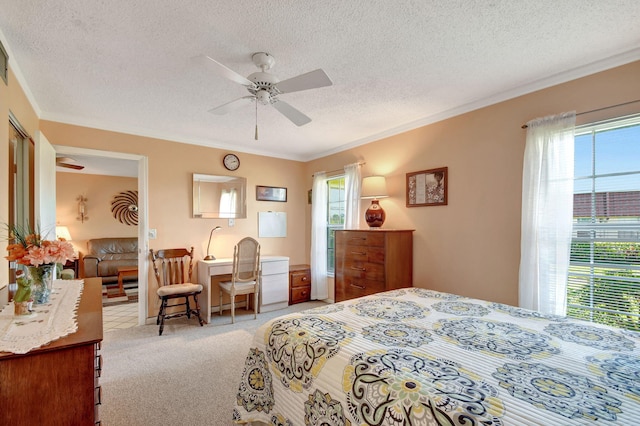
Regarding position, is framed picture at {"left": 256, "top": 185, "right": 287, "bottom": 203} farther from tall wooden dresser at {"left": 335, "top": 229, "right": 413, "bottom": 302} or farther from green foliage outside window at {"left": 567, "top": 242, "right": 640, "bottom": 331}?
green foliage outside window at {"left": 567, "top": 242, "right": 640, "bottom": 331}

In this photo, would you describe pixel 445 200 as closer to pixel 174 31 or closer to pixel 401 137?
pixel 401 137

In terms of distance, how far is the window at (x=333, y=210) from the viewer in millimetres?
4625

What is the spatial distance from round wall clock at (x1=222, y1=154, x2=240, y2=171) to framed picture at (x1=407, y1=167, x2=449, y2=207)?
Result: 8.39 ft

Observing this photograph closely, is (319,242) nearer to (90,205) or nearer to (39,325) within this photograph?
(39,325)

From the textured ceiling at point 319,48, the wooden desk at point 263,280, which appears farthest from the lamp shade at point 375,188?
the wooden desk at point 263,280

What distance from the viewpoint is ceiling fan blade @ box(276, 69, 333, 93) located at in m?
1.79

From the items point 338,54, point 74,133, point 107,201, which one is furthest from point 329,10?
point 107,201

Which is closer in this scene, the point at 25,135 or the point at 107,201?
the point at 25,135

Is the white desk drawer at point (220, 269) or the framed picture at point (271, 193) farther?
the framed picture at point (271, 193)

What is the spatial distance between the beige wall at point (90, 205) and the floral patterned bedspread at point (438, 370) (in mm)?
6435

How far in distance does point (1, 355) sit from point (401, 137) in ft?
12.0

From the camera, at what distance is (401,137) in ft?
11.9

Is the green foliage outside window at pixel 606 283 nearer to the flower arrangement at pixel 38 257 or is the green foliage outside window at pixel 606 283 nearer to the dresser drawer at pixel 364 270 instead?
the dresser drawer at pixel 364 270

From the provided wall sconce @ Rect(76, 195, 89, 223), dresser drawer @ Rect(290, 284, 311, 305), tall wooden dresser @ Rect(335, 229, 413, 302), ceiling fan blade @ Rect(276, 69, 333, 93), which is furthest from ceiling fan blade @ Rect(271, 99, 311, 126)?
wall sconce @ Rect(76, 195, 89, 223)
